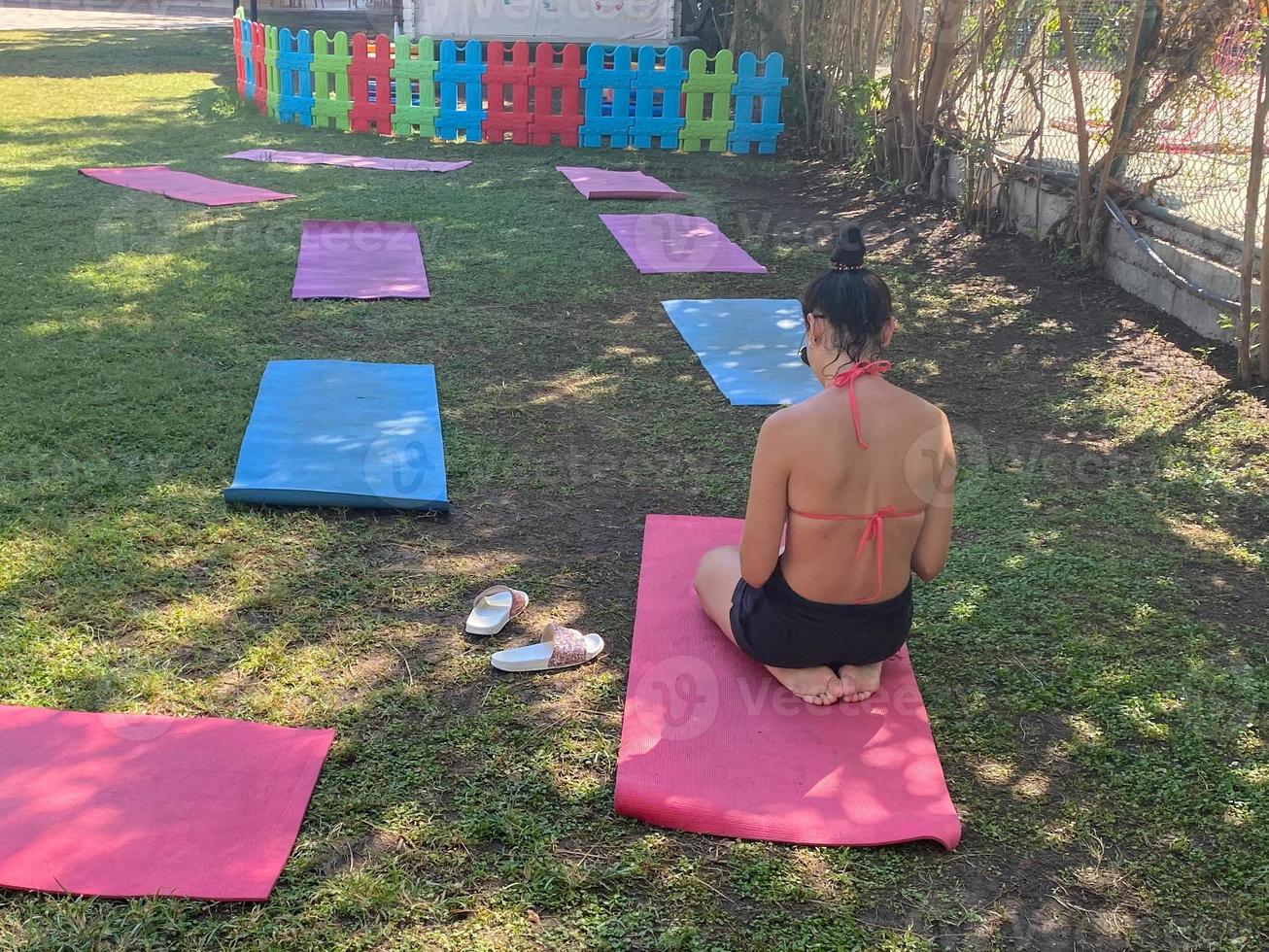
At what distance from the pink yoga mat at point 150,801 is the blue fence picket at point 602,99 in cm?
954

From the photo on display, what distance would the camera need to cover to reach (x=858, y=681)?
10.0ft

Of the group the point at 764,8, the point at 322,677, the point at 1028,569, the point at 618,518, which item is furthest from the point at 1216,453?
the point at 764,8

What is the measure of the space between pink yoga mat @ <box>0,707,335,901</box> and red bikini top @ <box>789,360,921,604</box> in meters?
1.40

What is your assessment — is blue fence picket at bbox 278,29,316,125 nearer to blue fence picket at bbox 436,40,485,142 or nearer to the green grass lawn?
blue fence picket at bbox 436,40,485,142

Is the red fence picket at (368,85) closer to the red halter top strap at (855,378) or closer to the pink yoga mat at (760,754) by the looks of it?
the pink yoga mat at (760,754)

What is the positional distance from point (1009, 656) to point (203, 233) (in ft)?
19.2

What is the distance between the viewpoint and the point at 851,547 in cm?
289

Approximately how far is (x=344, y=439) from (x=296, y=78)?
8.82 meters

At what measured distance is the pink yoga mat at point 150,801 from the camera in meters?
2.33

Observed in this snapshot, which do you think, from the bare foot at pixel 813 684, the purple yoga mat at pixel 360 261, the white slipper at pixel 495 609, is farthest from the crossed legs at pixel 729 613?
the purple yoga mat at pixel 360 261

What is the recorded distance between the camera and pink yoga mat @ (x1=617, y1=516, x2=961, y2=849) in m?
2.61

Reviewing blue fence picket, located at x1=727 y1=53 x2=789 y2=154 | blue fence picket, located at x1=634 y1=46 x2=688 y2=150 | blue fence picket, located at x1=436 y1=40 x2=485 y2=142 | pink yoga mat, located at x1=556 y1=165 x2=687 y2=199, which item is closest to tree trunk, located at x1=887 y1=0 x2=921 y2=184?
pink yoga mat, located at x1=556 y1=165 x2=687 y2=199

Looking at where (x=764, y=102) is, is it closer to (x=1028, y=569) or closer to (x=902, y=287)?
(x=902, y=287)

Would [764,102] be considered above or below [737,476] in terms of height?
above
